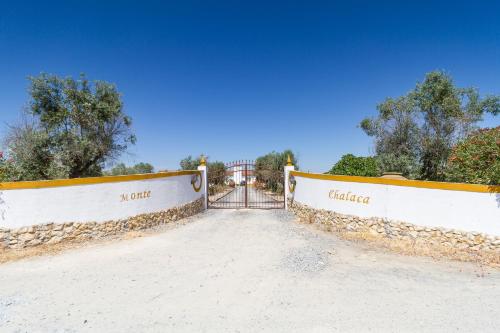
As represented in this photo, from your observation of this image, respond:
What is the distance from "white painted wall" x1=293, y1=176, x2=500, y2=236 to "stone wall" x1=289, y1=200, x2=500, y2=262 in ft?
0.48

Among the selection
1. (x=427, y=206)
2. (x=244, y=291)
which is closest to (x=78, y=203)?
(x=244, y=291)

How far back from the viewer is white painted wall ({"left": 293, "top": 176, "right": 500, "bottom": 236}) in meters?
6.09

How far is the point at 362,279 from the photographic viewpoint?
5203mm

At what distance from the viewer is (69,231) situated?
752 cm

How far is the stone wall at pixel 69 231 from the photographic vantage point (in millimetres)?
6785

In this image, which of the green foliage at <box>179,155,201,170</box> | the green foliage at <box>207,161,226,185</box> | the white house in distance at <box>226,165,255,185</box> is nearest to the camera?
the white house in distance at <box>226,165,255,185</box>

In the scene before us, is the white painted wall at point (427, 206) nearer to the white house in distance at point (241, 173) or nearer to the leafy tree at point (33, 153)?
the white house in distance at point (241, 173)

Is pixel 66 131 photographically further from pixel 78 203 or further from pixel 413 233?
pixel 413 233

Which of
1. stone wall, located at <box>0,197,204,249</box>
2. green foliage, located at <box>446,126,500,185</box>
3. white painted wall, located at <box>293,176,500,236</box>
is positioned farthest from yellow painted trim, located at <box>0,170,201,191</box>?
green foliage, located at <box>446,126,500,185</box>

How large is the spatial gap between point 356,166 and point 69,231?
12113mm

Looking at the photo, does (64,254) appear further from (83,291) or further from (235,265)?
(235,265)

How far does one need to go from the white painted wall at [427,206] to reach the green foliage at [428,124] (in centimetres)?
924

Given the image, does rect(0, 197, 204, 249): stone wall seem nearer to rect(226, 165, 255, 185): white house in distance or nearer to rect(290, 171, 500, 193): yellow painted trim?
rect(226, 165, 255, 185): white house in distance

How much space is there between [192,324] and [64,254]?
5.15 m
